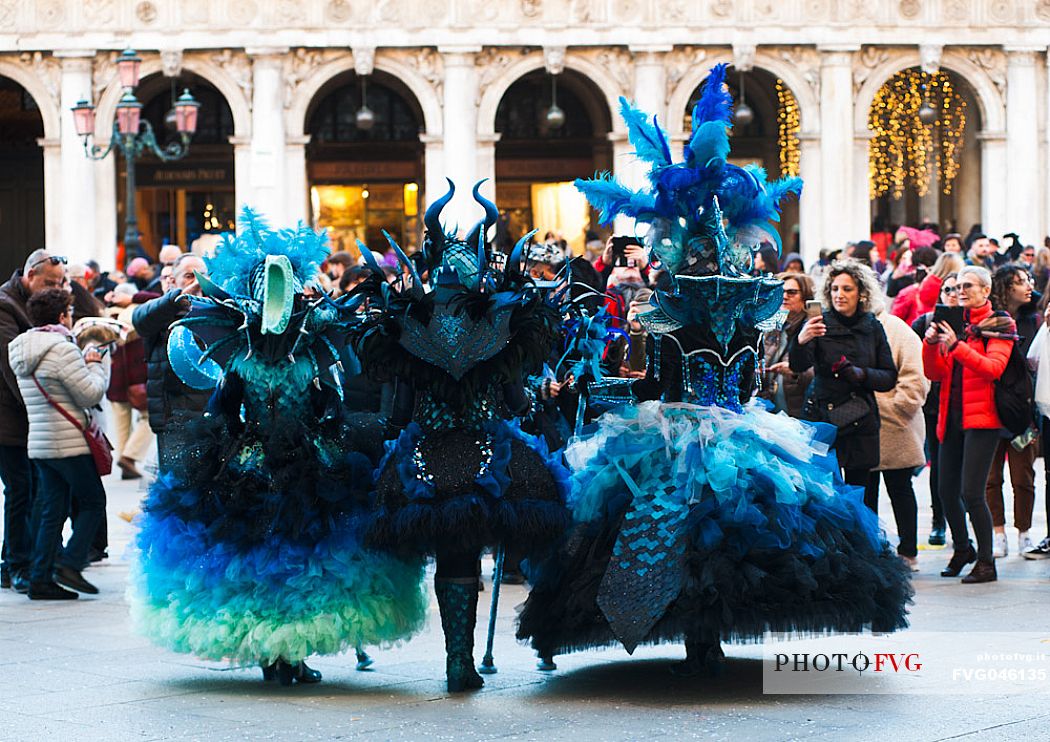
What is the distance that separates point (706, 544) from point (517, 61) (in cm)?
2769

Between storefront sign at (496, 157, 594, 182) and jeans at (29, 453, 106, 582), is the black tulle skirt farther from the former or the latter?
storefront sign at (496, 157, 594, 182)

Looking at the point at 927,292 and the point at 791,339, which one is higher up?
the point at 927,292

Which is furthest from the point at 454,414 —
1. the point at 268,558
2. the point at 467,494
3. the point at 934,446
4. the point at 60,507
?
the point at 934,446

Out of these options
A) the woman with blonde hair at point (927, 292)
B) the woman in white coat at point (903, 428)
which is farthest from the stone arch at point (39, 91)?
the woman in white coat at point (903, 428)

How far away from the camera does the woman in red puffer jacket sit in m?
10.5

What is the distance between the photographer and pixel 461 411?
7305mm

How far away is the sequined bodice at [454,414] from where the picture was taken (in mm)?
7297

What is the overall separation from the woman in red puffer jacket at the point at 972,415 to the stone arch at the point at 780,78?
76.8 feet

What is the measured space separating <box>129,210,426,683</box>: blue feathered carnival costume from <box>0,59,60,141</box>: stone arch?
27.6 m

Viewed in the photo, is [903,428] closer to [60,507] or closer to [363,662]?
[363,662]

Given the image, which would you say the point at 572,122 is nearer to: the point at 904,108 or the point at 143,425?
the point at 904,108

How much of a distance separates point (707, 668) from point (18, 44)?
94.5ft

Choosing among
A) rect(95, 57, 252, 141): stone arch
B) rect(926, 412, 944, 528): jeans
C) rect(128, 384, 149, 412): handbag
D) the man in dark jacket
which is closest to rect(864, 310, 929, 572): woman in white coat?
rect(926, 412, 944, 528): jeans

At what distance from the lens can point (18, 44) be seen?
3369 cm
